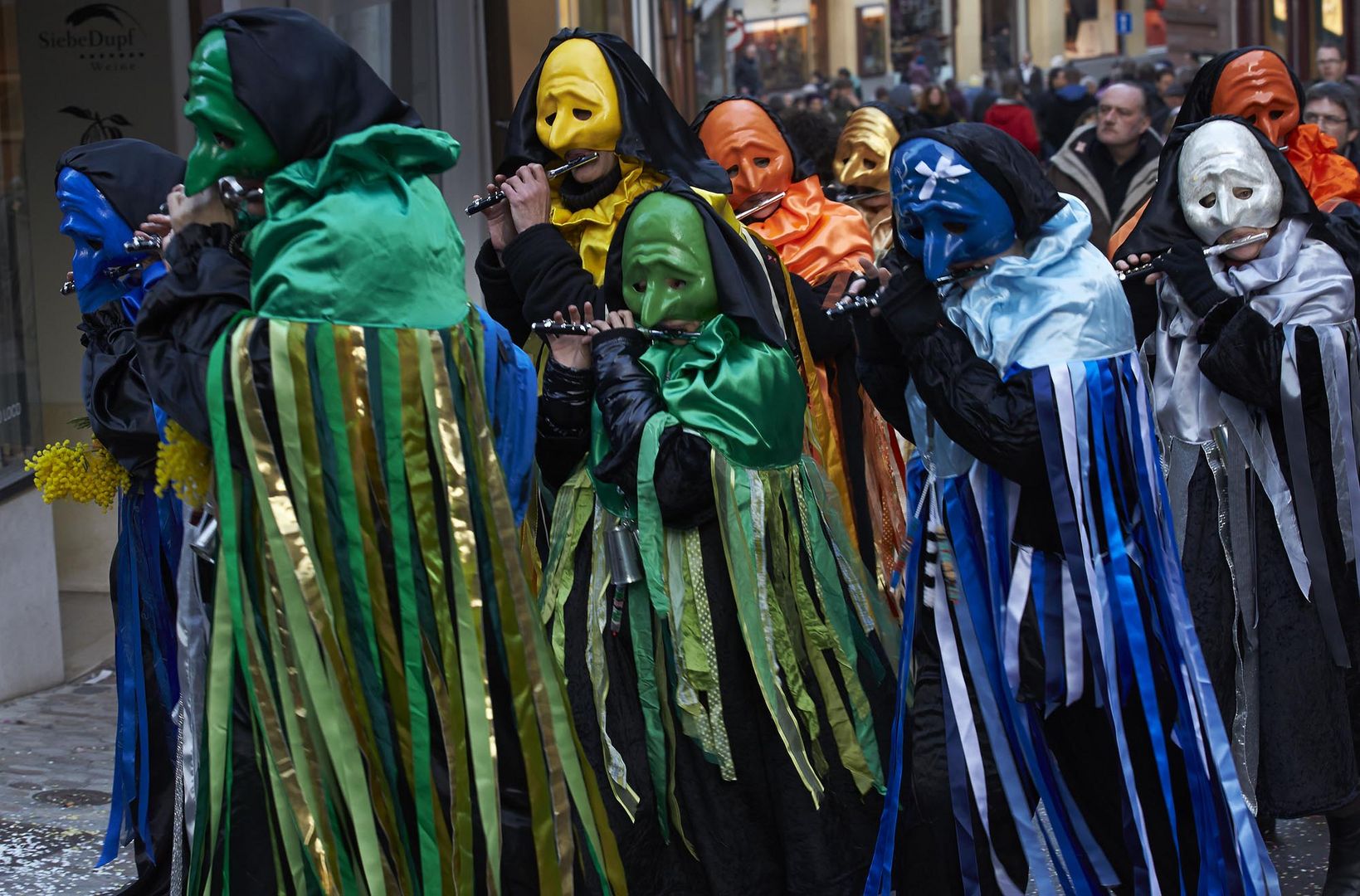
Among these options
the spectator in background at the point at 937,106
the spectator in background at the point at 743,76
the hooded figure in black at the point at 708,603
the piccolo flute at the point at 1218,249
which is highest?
the spectator in background at the point at 743,76

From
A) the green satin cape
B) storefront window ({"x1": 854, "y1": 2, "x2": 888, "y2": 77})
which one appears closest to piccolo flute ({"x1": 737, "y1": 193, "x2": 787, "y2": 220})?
the green satin cape

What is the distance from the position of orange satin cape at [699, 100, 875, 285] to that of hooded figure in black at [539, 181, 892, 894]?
1.65 m

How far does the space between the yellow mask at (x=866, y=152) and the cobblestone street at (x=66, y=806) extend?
9.46 ft

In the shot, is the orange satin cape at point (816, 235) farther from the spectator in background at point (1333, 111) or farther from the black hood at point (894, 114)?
the spectator in background at point (1333, 111)

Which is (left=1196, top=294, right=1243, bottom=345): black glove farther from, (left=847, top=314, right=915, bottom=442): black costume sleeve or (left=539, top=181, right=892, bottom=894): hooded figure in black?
(left=539, top=181, right=892, bottom=894): hooded figure in black

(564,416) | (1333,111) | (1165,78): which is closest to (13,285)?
(564,416)

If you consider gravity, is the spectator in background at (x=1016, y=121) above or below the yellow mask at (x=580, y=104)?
above

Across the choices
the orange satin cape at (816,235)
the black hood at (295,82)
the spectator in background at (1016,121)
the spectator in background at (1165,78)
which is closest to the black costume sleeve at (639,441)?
→ the black hood at (295,82)

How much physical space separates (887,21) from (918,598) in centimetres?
4164

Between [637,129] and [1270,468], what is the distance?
5.92 ft

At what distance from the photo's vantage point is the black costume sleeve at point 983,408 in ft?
10.8

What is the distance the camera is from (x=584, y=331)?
149 inches

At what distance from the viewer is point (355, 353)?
9.46 ft

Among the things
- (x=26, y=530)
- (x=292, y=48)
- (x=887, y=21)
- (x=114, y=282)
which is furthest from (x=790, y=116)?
(x=887, y=21)
